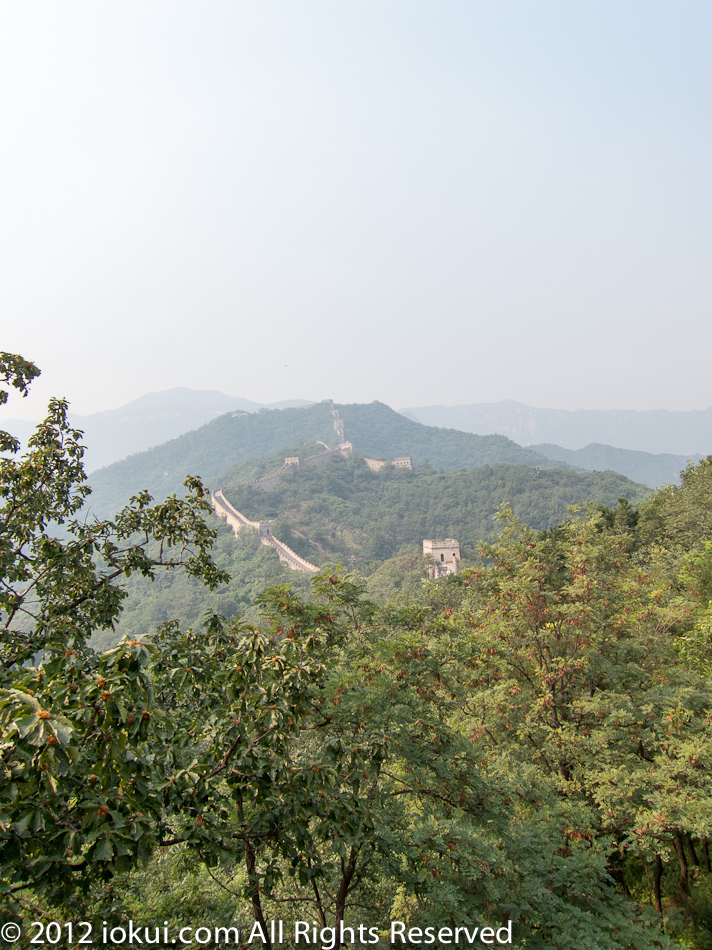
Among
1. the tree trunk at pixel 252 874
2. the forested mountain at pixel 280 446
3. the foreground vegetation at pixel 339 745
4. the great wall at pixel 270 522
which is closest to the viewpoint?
the foreground vegetation at pixel 339 745

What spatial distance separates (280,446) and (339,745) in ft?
490

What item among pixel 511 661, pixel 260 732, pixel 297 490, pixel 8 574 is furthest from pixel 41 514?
pixel 297 490

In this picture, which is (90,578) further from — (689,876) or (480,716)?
(689,876)

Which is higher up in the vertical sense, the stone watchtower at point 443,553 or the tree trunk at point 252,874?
the tree trunk at point 252,874

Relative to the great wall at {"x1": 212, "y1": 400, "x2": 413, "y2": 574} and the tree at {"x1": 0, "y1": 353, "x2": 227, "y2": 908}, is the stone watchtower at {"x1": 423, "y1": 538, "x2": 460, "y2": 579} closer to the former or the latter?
the great wall at {"x1": 212, "y1": 400, "x2": 413, "y2": 574}

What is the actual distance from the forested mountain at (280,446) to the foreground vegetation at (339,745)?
120730mm

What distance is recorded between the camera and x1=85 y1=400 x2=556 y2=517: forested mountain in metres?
134

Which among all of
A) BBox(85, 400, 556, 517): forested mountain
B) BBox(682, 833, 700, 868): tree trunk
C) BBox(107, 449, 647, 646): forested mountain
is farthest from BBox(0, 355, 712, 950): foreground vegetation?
BBox(85, 400, 556, 517): forested mountain

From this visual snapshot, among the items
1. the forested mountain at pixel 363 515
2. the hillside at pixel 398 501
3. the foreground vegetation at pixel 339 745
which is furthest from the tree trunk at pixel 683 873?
the hillside at pixel 398 501

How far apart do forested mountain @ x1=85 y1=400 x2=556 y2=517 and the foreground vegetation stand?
396 feet

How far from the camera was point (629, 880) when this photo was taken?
10000mm

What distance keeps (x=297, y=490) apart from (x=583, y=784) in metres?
77.1

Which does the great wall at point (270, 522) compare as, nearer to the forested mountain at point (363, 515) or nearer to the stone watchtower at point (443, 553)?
the forested mountain at point (363, 515)

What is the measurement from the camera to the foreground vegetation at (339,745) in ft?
7.42
